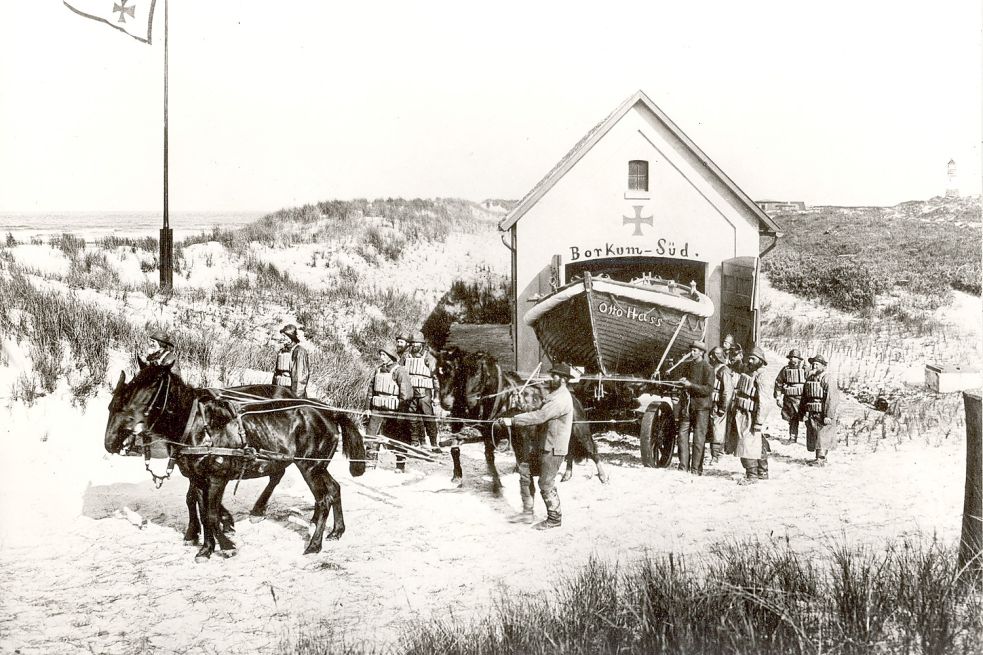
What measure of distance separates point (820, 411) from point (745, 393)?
0.99 metres

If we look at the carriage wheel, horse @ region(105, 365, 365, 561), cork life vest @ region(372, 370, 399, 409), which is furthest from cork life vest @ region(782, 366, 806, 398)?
horse @ region(105, 365, 365, 561)

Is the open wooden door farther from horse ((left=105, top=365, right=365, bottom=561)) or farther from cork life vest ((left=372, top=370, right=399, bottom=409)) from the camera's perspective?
horse ((left=105, top=365, right=365, bottom=561))

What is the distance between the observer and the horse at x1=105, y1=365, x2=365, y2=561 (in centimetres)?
584

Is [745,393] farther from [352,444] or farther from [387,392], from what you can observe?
[352,444]

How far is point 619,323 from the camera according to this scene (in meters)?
8.90

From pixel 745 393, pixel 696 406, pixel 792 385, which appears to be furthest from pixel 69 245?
pixel 792 385

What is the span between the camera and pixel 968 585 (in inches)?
215

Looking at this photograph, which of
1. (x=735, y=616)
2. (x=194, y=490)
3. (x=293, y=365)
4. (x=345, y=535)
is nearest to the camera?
(x=735, y=616)

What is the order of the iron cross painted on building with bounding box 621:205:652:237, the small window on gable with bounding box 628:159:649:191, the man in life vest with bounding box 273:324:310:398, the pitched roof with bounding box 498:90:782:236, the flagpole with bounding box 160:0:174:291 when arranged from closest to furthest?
the flagpole with bounding box 160:0:174:291
the man in life vest with bounding box 273:324:310:398
the iron cross painted on building with bounding box 621:205:652:237
the pitched roof with bounding box 498:90:782:236
the small window on gable with bounding box 628:159:649:191

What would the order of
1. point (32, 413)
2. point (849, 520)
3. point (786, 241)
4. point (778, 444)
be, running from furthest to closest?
point (786, 241) → point (778, 444) → point (32, 413) → point (849, 520)

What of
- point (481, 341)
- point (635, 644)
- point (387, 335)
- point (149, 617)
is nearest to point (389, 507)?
point (149, 617)

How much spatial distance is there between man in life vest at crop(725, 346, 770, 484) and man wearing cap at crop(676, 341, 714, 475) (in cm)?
32

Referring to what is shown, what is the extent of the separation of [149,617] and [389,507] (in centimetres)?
239

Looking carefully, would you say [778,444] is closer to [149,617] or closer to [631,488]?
[631,488]
